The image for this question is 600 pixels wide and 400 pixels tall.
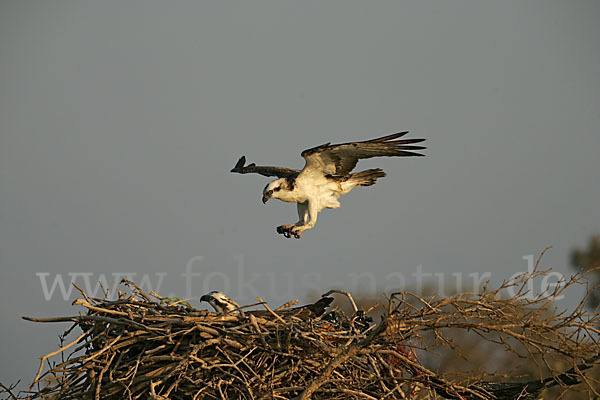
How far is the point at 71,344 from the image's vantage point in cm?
522

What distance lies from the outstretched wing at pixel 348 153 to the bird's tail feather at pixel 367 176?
0.63ft

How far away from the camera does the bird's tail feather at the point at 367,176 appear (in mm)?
7586

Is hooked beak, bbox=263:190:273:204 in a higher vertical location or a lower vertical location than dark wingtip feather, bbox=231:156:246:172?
lower

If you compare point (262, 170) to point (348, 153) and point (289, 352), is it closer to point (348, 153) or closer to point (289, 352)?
point (348, 153)

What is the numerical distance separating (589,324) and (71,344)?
11.8 feet

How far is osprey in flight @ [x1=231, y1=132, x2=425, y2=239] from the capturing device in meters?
6.83

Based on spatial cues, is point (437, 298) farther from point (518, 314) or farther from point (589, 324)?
point (589, 324)

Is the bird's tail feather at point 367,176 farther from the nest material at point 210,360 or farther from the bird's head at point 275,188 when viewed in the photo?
the nest material at point 210,360

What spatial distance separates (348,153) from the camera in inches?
277

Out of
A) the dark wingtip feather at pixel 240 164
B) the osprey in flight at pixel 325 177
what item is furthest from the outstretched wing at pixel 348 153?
the dark wingtip feather at pixel 240 164

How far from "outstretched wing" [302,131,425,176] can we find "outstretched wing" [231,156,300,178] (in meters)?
0.46

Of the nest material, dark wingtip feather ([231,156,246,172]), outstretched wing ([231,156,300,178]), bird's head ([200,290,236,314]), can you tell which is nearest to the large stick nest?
the nest material

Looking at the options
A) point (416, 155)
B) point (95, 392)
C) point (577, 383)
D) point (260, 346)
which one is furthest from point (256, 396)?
point (416, 155)

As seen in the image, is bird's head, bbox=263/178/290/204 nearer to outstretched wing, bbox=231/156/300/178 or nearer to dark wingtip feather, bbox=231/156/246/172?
outstretched wing, bbox=231/156/300/178
